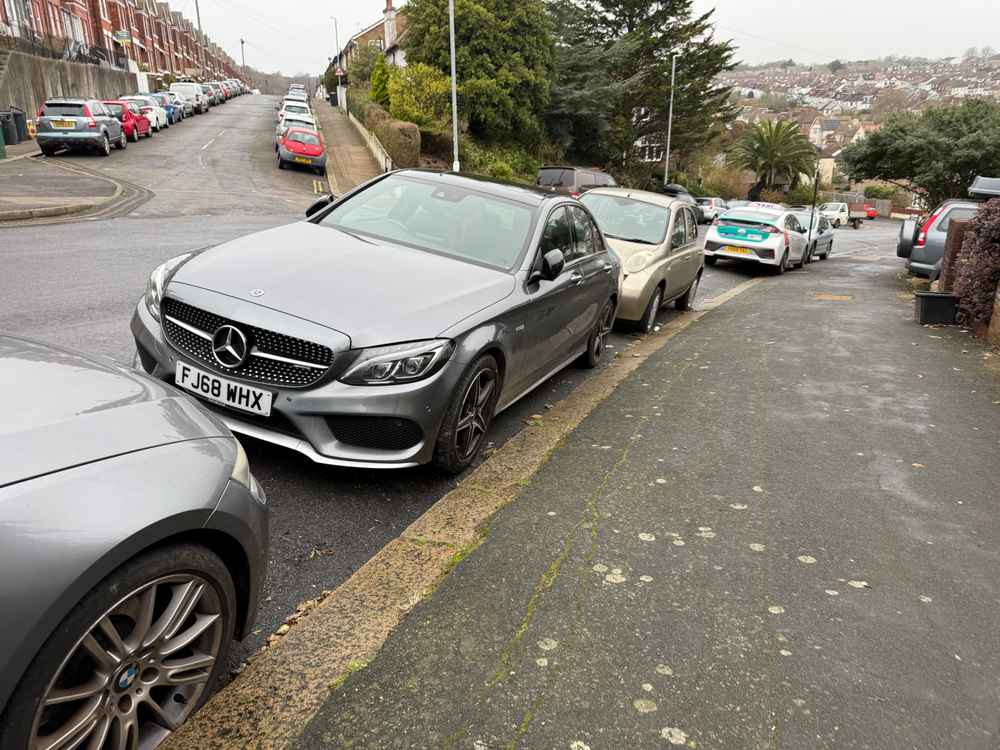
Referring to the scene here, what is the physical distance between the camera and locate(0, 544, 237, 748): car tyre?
1.67 meters

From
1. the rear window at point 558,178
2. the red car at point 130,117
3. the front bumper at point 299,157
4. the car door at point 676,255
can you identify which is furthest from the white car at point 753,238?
the red car at point 130,117

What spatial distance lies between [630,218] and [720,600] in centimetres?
740

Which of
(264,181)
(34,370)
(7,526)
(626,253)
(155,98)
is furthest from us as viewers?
(155,98)

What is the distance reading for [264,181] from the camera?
77.9ft

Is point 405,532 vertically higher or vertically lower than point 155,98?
lower

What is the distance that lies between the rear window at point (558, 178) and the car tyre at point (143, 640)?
20.7 m

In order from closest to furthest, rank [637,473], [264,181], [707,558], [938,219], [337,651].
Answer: [337,651]
[707,558]
[637,473]
[938,219]
[264,181]

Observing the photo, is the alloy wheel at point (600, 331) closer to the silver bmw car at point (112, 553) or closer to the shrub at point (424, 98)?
the silver bmw car at point (112, 553)

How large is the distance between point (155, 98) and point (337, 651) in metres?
44.2

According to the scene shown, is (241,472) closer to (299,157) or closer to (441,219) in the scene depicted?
(441,219)

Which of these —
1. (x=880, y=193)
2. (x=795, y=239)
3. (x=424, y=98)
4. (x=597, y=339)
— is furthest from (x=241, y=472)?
(x=880, y=193)

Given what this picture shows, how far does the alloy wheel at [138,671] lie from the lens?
179cm

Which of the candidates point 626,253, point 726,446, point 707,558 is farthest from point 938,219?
point 707,558

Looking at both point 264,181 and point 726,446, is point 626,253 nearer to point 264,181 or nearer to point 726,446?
point 726,446
